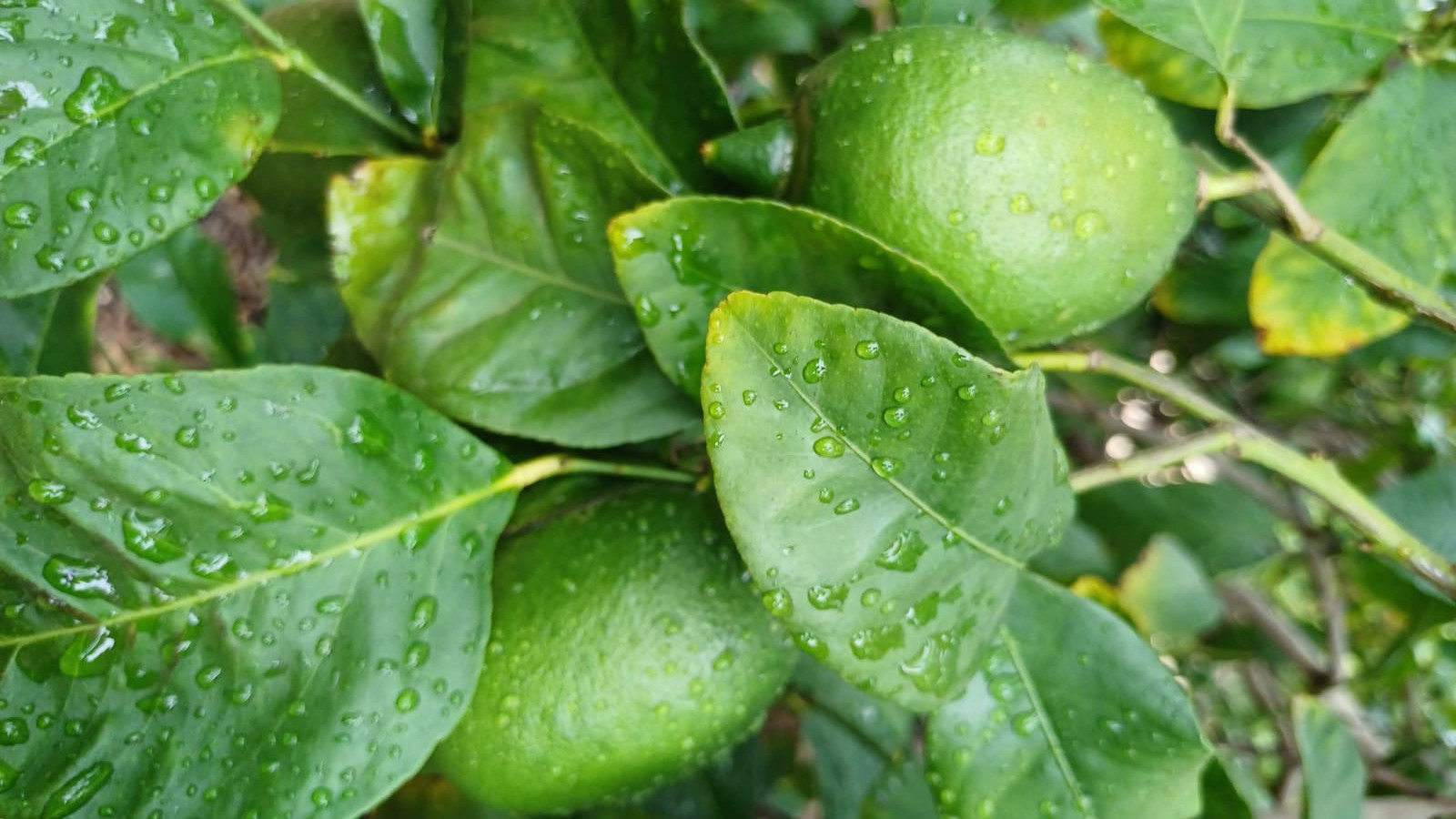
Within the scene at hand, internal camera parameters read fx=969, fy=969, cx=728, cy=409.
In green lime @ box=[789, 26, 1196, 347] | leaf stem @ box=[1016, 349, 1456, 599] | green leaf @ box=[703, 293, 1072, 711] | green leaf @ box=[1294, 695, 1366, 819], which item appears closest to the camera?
green leaf @ box=[703, 293, 1072, 711]

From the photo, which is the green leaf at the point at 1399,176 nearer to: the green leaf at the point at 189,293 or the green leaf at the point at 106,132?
the green leaf at the point at 106,132

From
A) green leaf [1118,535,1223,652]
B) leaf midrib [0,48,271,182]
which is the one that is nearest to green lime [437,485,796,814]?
leaf midrib [0,48,271,182]

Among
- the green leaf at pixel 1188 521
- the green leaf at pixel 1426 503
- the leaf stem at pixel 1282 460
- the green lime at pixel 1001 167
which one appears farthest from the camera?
the green leaf at pixel 1188 521

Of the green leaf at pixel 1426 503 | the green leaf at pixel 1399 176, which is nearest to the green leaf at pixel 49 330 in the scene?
the green leaf at pixel 1399 176

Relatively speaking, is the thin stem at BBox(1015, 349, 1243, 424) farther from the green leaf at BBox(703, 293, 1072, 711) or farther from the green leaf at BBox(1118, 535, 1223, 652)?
the green leaf at BBox(1118, 535, 1223, 652)

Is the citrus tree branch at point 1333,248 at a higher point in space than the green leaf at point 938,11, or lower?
lower

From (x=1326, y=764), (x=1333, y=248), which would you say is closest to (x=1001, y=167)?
(x=1333, y=248)

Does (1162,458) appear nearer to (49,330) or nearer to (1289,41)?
(1289,41)
